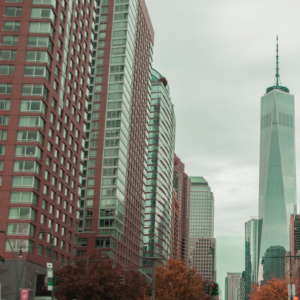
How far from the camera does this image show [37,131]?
85.9m

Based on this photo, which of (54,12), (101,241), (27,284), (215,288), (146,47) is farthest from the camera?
(146,47)

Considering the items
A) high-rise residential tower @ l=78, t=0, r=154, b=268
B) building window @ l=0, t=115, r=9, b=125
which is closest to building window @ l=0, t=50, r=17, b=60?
Answer: building window @ l=0, t=115, r=9, b=125

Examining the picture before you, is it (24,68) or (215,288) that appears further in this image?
(24,68)

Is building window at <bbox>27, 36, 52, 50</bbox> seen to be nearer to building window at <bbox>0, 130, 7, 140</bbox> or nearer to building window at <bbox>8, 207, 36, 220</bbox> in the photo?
building window at <bbox>0, 130, 7, 140</bbox>

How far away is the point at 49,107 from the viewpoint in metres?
89.8

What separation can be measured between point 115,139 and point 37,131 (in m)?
50.0

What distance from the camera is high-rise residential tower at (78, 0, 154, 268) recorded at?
131 m

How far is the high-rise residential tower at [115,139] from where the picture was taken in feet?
429

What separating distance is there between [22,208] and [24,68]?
A: 2280 cm

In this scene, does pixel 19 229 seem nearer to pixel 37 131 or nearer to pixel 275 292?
pixel 37 131

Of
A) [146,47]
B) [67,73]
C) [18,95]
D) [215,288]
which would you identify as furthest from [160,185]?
[215,288]

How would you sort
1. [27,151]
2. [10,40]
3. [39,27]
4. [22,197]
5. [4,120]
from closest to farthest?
1. [22,197]
2. [27,151]
3. [4,120]
4. [10,40]
5. [39,27]

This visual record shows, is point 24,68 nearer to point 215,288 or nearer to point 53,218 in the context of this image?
point 53,218

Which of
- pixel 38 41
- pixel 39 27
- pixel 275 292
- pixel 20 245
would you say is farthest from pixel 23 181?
pixel 275 292
